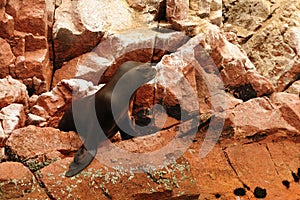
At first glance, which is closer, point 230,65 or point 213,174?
point 213,174

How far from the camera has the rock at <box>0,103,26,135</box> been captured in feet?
21.4

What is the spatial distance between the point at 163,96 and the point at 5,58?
10.2ft

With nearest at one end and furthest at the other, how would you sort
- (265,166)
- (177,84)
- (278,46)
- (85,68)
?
1. (265,166)
2. (177,84)
3. (85,68)
4. (278,46)

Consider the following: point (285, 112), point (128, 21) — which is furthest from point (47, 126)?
point (285, 112)

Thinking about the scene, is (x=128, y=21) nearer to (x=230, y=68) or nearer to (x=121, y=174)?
(x=230, y=68)

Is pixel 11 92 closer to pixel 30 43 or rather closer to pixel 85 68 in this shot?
pixel 30 43

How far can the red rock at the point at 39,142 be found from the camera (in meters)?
6.11

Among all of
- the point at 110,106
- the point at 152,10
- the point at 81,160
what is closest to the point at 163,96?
the point at 110,106

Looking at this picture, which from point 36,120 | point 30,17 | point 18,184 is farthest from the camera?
point 30,17

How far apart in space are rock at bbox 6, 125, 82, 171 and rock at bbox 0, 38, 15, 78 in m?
2.12

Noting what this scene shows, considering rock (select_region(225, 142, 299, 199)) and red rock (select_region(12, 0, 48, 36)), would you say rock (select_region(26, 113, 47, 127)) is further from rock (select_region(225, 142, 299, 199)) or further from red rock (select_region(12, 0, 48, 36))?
rock (select_region(225, 142, 299, 199))

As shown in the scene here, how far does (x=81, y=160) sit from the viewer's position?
5973 mm

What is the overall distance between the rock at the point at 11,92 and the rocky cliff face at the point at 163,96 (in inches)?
0.9

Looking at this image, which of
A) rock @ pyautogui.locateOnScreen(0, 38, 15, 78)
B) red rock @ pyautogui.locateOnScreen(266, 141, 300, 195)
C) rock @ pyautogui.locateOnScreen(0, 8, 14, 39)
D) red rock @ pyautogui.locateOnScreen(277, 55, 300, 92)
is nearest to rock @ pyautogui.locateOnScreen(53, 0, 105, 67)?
rock @ pyautogui.locateOnScreen(0, 8, 14, 39)
